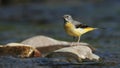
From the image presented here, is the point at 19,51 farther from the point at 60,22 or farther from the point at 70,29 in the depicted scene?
the point at 60,22

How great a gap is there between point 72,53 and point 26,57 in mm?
1144

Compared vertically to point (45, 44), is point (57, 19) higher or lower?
lower

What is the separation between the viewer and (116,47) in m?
15.2

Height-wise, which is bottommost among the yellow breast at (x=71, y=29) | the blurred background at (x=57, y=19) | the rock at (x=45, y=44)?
the blurred background at (x=57, y=19)

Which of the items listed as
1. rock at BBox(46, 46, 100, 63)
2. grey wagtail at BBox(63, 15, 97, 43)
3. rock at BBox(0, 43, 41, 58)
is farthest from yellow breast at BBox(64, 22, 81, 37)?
rock at BBox(0, 43, 41, 58)

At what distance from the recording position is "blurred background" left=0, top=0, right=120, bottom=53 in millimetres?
18109

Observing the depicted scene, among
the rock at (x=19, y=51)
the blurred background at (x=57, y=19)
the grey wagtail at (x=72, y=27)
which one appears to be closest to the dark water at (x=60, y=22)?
the blurred background at (x=57, y=19)

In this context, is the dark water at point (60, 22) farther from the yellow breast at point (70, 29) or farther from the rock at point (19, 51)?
the rock at point (19, 51)

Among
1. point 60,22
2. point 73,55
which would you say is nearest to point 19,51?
point 73,55

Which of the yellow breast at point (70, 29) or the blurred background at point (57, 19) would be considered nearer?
the yellow breast at point (70, 29)

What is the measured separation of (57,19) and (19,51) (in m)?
12.1

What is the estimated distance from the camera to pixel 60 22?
77.5ft

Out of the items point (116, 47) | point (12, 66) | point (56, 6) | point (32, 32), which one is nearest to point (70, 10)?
point (56, 6)

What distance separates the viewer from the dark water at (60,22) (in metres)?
17.2
